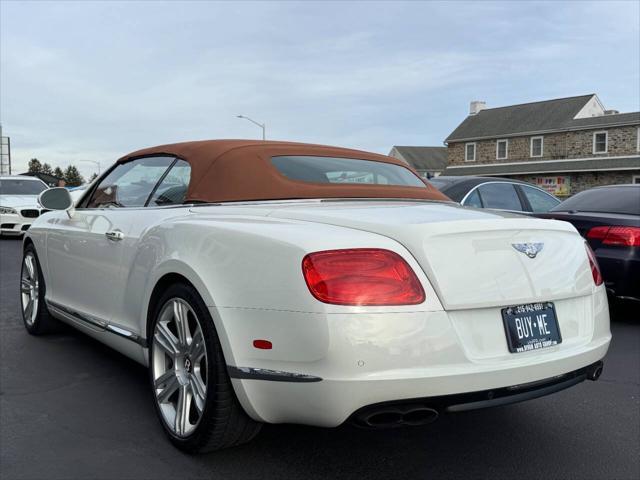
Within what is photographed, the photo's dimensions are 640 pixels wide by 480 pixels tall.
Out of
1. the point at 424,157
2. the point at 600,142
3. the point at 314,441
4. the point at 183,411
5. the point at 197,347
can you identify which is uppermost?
the point at 424,157

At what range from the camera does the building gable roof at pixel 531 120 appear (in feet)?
131

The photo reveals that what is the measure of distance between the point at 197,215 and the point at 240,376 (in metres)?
0.91

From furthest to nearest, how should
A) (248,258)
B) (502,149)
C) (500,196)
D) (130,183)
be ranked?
(502,149)
(500,196)
(130,183)
(248,258)

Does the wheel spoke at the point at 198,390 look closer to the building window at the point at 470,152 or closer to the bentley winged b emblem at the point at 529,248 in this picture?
the bentley winged b emblem at the point at 529,248

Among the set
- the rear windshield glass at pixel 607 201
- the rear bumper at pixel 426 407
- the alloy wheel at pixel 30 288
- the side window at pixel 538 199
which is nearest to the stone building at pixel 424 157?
the side window at pixel 538 199

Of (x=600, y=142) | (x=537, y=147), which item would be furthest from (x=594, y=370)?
(x=537, y=147)

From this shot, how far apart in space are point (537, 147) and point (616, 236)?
131 ft

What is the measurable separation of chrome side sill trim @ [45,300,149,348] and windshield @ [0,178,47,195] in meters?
12.5

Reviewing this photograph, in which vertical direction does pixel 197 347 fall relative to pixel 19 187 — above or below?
below

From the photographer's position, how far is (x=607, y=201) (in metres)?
6.18

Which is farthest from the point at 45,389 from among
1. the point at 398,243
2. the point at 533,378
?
the point at 533,378

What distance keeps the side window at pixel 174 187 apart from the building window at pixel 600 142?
4062 centimetres

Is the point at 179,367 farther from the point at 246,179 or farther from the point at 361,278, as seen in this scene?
the point at 361,278

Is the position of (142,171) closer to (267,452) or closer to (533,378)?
(267,452)
